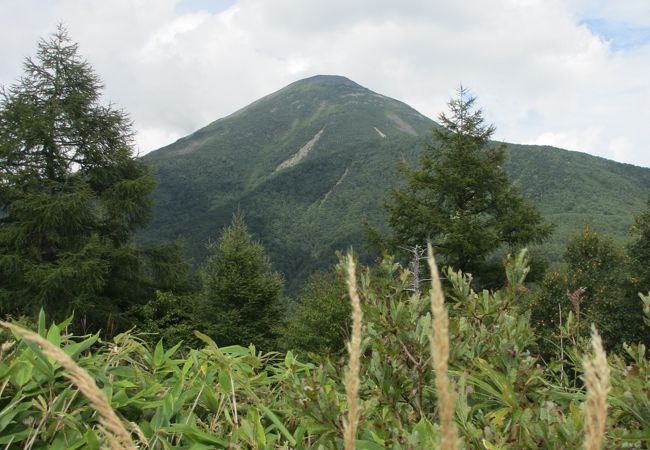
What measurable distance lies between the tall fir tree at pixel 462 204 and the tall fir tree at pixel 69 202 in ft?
33.3

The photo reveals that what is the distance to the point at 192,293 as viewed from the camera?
2214 cm

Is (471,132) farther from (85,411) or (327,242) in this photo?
(327,242)

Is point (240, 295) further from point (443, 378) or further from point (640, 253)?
point (443, 378)

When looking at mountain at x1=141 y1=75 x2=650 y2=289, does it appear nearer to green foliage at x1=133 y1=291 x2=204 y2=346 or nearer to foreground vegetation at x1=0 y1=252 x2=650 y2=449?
green foliage at x1=133 y1=291 x2=204 y2=346

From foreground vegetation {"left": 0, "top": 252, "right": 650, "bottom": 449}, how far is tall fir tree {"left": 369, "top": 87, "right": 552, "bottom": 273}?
1524 centimetres

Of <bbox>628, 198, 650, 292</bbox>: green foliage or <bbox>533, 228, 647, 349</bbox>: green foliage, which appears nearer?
<bbox>628, 198, 650, 292</bbox>: green foliage

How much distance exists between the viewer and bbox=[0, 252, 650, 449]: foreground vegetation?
1.35 metres

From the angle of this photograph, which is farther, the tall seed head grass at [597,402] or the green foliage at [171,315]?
the green foliage at [171,315]

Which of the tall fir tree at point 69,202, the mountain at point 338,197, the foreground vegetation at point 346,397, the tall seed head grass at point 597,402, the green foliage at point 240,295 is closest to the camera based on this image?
the tall seed head grass at point 597,402

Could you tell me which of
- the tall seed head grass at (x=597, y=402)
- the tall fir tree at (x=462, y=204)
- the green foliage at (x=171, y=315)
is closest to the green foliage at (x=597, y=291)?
the tall fir tree at (x=462, y=204)

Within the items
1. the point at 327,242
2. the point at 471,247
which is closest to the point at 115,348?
the point at 471,247

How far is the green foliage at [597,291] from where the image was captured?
1958 centimetres

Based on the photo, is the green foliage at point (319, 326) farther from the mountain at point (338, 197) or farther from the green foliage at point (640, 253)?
the mountain at point (338, 197)

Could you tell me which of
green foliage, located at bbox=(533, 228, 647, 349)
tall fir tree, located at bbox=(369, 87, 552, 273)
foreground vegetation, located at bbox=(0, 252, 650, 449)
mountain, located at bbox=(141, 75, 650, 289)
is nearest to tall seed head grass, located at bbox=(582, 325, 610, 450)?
foreground vegetation, located at bbox=(0, 252, 650, 449)
